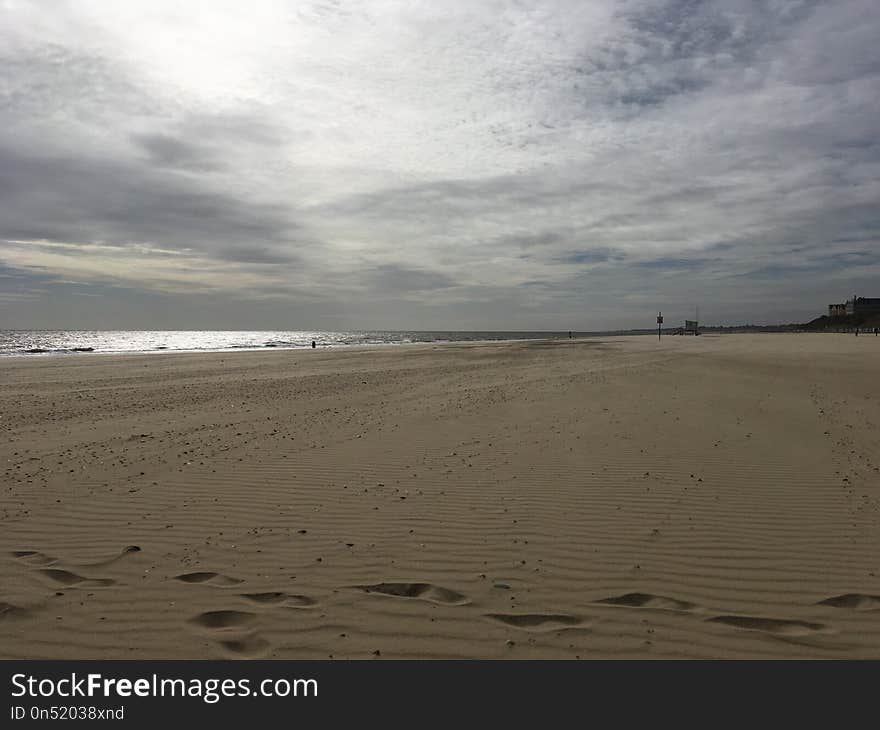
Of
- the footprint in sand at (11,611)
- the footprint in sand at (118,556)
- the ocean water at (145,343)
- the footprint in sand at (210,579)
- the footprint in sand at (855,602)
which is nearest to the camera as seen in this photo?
the footprint in sand at (11,611)

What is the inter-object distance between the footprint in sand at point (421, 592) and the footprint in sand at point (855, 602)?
2.99 m

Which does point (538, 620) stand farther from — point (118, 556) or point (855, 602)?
point (118, 556)

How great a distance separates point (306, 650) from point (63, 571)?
9.40 ft

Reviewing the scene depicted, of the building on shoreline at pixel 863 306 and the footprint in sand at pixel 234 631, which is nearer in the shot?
the footprint in sand at pixel 234 631

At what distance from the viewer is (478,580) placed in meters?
4.90

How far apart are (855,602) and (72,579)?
22.3ft

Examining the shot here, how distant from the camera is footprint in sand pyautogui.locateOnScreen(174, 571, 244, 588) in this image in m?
4.84

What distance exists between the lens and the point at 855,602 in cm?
447

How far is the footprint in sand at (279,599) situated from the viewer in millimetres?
4477

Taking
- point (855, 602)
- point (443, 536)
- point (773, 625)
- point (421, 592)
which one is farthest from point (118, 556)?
point (855, 602)

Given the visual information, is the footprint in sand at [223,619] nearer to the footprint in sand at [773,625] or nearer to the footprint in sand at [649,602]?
the footprint in sand at [649,602]

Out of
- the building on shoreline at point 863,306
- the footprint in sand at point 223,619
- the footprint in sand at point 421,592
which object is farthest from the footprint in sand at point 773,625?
the building on shoreline at point 863,306
